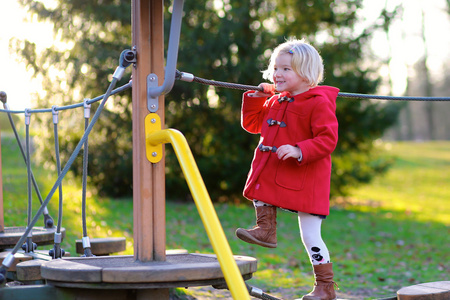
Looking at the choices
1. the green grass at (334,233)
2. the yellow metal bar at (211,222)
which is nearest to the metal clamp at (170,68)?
the yellow metal bar at (211,222)

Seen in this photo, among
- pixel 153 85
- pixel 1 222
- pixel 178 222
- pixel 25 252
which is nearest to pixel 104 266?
pixel 153 85

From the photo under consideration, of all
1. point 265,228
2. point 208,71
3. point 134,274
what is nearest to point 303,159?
point 265,228

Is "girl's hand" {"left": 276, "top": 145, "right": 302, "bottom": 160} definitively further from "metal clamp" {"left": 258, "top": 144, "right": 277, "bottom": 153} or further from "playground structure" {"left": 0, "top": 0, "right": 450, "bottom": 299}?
"playground structure" {"left": 0, "top": 0, "right": 450, "bottom": 299}

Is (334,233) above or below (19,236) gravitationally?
below

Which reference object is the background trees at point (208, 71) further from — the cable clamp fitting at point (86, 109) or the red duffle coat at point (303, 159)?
the red duffle coat at point (303, 159)

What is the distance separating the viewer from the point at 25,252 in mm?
3471

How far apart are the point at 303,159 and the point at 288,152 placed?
2.9 inches

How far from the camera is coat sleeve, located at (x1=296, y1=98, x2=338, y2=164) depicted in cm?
248

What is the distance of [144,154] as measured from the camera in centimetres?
226

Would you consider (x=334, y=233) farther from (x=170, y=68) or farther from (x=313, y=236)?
(x=170, y=68)

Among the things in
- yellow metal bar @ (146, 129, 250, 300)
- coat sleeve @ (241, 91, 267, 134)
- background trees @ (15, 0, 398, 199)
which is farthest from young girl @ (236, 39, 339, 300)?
background trees @ (15, 0, 398, 199)

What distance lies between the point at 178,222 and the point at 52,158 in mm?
3457

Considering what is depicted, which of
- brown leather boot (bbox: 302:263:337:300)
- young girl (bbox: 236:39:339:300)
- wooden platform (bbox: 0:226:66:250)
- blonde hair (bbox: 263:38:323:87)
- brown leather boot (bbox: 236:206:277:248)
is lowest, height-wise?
brown leather boot (bbox: 302:263:337:300)

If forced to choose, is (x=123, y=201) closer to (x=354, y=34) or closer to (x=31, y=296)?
(x=354, y=34)
